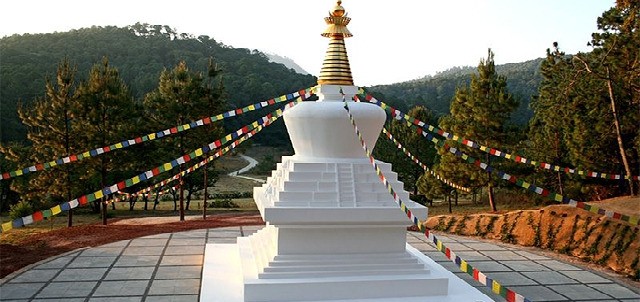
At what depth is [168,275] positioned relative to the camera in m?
9.46

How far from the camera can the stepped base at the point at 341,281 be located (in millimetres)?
6961

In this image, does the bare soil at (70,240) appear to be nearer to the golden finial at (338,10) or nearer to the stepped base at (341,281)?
the stepped base at (341,281)

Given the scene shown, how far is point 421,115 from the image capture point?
2966cm

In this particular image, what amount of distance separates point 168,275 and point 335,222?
4.03m

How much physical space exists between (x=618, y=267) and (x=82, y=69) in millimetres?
45077

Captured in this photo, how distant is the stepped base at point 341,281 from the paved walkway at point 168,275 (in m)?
1.24

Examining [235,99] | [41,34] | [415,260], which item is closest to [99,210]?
[235,99]

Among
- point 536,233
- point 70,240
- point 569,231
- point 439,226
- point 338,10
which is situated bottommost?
point 439,226

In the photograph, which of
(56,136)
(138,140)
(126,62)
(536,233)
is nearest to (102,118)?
(56,136)

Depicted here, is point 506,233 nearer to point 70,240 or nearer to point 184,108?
point 70,240

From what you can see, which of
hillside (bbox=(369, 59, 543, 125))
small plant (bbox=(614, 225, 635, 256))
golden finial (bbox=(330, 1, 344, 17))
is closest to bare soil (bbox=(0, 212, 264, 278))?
golden finial (bbox=(330, 1, 344, 17))

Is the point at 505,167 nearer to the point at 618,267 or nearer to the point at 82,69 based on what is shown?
the point at 618,267

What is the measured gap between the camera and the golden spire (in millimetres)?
7727

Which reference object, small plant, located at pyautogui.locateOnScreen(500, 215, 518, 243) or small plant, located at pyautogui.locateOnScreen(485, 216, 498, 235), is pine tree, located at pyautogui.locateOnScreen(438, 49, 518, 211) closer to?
small plant, located at pyautogui.locateOnScreen(485, 216, 498, 235)
